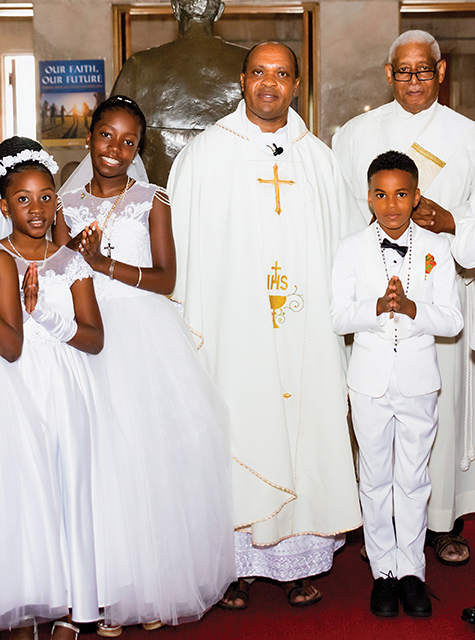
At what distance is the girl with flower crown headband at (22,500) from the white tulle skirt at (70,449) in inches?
1.6

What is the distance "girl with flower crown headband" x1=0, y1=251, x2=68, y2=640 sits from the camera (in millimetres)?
2273

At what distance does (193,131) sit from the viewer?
3.49 meters

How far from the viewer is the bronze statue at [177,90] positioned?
349 cm

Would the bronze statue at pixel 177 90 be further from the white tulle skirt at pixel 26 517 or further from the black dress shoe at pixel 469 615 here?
Answer: the black dress shoe at pixel 469 615

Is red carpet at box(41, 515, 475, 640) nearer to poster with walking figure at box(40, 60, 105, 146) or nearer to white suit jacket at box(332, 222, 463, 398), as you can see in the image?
white suit jacket at box(332, 222, 463, 398)

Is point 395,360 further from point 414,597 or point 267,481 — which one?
point 414,597

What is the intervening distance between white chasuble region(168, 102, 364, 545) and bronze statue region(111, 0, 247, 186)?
1.87 ft

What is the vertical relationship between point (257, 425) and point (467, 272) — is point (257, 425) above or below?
below

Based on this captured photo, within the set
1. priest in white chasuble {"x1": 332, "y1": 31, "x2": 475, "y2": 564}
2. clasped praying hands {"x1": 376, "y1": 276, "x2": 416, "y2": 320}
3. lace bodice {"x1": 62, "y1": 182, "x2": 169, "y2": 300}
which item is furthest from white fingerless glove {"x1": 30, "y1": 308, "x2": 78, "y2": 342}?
priest in white chasuble {"x1": 332, "y1": 31, "x2": 475, "y2": 564}

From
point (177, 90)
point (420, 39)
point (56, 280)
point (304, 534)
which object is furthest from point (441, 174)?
point (56, 280)

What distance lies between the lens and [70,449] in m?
2.40

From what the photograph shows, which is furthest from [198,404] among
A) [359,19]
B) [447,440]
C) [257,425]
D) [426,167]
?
[359,19]

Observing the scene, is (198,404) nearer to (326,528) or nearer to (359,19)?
(326,528)

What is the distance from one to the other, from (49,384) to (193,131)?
158 centimetres
